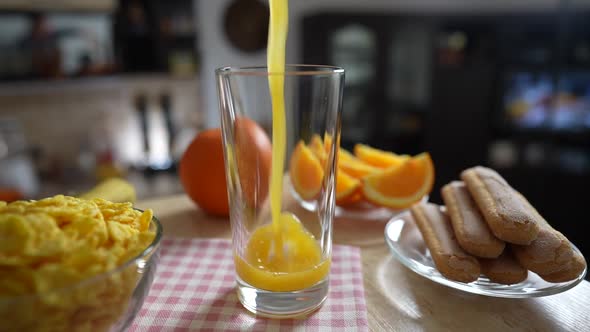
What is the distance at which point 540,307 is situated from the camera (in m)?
0.53

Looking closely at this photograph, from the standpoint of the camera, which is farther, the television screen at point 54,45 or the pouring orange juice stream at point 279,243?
the television screen at point 54,45

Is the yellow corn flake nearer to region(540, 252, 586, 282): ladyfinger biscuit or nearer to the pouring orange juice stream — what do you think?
the pouring orange juice stream

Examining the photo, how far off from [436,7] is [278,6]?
2.82m

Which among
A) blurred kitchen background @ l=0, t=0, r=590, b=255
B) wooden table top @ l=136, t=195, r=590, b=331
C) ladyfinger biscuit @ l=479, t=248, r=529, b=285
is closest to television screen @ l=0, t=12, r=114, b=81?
blurred kitchen background @ l=0, t=0, r=590, b=255

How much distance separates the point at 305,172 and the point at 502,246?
250 millimetres

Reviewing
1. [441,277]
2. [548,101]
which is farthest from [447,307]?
[548,101]

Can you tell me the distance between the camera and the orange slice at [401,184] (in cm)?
80

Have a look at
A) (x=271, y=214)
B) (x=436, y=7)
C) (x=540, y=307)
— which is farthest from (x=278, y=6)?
(x=436, y=7)

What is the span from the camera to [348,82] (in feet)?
9.89

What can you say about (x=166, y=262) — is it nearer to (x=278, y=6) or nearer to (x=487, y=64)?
(x=278, y=6)

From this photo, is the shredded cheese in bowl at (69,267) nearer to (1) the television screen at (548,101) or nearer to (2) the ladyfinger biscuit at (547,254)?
(2) the ladyfinger biscuit at (547,254)

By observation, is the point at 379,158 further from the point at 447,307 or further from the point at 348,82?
the point at 348,82

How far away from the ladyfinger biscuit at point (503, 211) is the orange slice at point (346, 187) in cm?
21

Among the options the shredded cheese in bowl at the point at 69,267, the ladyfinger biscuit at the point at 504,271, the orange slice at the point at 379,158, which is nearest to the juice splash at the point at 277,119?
the shredded cheese in bowl at the point at 69,267
